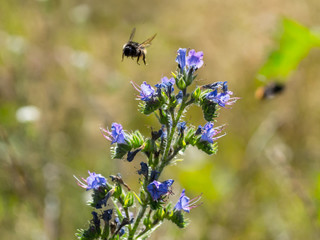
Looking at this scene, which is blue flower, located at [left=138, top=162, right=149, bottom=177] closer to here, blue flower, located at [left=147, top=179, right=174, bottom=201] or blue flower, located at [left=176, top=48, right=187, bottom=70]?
blue flower, located at [left=147, top=179, right=174, bottom=201]

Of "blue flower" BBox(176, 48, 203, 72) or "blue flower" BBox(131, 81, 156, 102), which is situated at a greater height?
"blue flower" BBox(176, 48, 203, 72)

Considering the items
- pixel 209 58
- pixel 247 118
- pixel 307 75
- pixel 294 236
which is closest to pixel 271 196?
pixel 294 236

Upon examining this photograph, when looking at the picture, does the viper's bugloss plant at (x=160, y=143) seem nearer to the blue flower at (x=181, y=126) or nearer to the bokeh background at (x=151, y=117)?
the blue flower at (x=181, y=126)

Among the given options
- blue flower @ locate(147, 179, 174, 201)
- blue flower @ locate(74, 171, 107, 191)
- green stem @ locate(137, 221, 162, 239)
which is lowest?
green stem @ locate(137, 221, 162, 239)

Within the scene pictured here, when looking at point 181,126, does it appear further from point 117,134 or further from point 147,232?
point 147,232

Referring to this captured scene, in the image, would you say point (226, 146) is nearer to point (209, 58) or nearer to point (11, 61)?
point (209, 58)

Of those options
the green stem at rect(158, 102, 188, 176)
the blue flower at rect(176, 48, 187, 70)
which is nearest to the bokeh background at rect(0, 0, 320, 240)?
the blue flower at rect(176, 48, 187, 70)
